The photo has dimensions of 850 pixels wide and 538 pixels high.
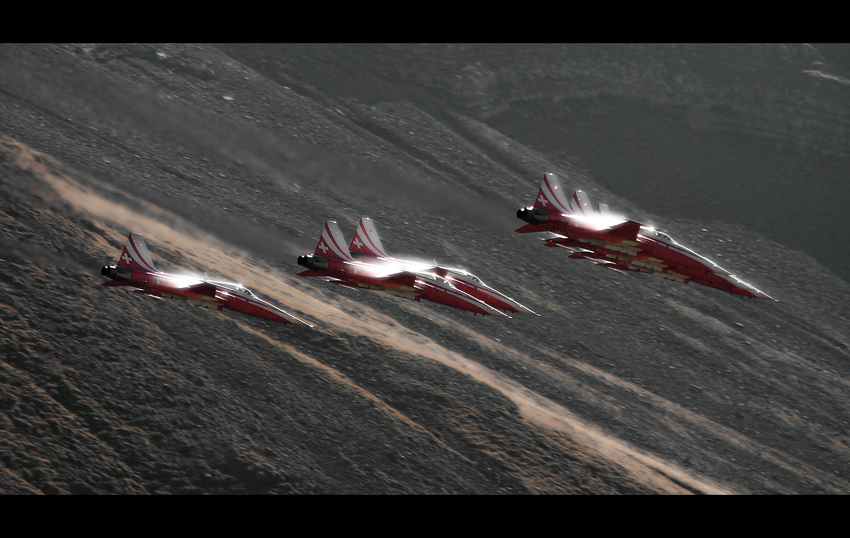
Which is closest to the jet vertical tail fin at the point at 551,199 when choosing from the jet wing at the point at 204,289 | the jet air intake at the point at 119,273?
the jet wing at the point at 204,289

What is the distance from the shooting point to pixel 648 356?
88.6 metres

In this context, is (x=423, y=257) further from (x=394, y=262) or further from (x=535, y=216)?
(x=535, y=216)

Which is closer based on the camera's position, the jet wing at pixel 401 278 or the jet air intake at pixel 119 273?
the jet air intake at pixel 119 273

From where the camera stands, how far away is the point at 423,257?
3588 inches

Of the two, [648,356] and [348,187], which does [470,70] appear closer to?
[348,187]

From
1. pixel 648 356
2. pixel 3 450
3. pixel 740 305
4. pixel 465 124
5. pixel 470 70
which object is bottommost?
pixel 3 450

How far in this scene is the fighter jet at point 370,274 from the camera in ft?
173

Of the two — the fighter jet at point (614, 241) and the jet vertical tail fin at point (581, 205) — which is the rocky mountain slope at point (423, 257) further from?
Result: the jet vertical tail fin at point (581, 205)

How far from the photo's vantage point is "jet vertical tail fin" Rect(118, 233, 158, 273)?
51750 millimetres

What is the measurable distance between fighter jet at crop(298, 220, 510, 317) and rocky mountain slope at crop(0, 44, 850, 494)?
13007 mm

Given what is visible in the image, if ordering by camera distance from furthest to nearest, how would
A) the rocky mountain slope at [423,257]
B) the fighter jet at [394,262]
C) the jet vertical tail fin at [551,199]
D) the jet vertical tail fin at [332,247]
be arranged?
the rocky mountain slope at [423,257] → the fighter jet at [394,262] → the jet vertical tail fin at [332,247] → the jet vertical tail fin at [551,199]

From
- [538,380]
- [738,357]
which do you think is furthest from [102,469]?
[738,357]

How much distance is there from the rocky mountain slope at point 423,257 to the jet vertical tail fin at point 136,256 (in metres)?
10.4

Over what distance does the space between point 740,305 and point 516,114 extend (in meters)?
46.0
